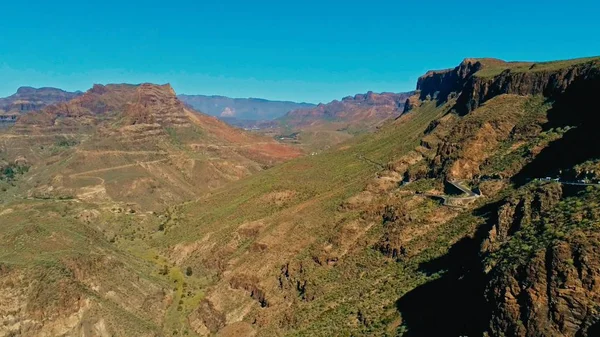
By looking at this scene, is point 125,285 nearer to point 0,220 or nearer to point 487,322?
point 0,220

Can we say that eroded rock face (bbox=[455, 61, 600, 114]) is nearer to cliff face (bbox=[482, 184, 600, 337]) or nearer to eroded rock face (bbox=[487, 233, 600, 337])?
cliff face (bbox=[482, 184, 600, 337])

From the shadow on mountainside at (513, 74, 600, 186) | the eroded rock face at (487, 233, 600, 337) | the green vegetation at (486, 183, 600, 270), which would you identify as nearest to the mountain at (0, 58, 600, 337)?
the eroded rock face at (487, 233, 600, 337)

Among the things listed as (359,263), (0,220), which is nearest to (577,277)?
(359,263)

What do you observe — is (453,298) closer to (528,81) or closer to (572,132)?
(572,132)

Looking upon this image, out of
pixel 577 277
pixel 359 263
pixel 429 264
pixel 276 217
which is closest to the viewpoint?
pixel 577 277

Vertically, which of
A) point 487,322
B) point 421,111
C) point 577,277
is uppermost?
point 421,111

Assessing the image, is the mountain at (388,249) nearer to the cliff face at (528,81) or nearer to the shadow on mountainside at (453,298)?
the shadow on mountainside at (453,298)
